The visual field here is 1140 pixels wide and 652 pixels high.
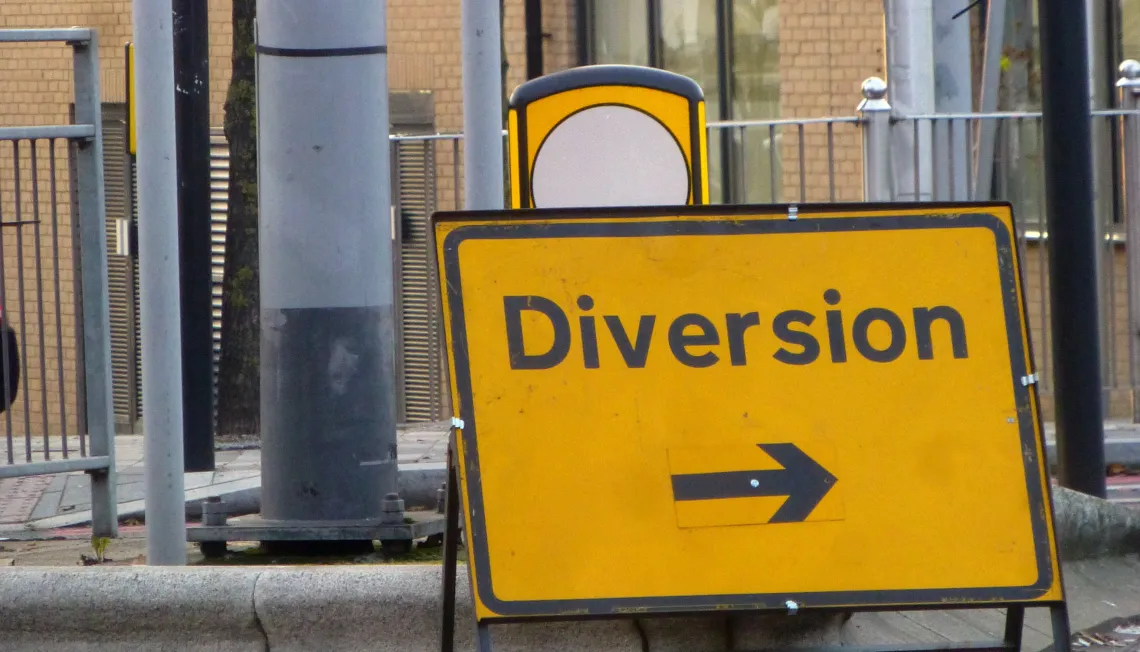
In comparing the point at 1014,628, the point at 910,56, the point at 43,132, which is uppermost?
the point at 910,56

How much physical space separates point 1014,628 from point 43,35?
378cm

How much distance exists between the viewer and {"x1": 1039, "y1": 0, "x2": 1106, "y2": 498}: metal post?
18.8 ft

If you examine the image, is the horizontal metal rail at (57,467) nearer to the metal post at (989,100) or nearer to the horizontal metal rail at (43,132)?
the horizontal metal rail at (43,132)

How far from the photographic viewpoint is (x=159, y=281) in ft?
15.4

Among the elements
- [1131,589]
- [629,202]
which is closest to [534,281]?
[629,202]

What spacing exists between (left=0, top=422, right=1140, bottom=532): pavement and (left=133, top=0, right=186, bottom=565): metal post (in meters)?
1.46

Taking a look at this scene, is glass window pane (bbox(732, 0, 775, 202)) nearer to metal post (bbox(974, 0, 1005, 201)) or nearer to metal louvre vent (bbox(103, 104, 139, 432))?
metal post (bbox(974, 0, 1005, 201))

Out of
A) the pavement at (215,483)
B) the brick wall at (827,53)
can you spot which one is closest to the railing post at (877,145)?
the pavement at (215,483)

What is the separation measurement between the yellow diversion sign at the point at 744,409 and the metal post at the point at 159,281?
1.15 meters

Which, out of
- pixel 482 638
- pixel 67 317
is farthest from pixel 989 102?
pixel 482 638

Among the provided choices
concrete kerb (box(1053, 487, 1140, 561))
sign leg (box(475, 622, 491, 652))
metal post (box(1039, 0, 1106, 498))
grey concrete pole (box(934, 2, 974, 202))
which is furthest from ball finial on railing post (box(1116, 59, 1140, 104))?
sign leg (box(475, 622, 491, 652))

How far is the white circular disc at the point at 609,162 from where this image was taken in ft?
18.3

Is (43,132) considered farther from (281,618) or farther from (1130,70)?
(1130,70)

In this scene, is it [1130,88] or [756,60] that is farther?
[756,60]
